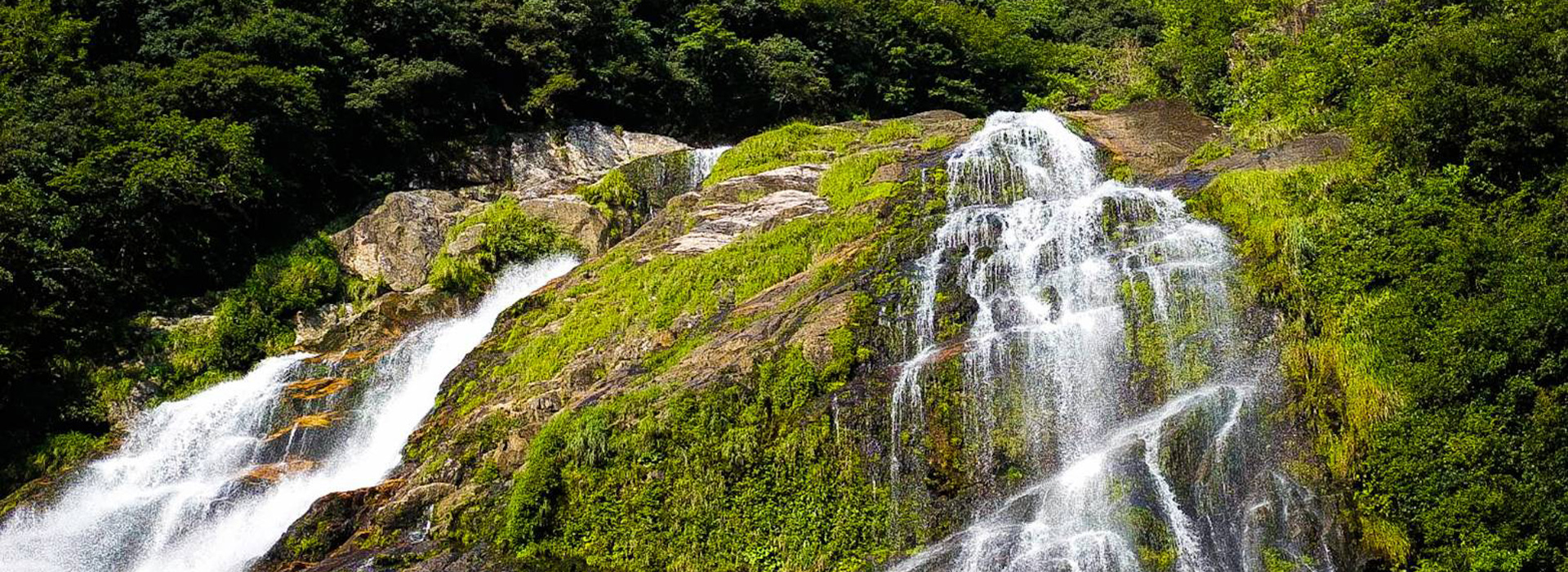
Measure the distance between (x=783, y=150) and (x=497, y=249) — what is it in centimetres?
777

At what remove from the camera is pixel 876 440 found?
1414cm

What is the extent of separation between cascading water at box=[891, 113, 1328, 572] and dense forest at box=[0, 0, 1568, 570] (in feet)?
2.90

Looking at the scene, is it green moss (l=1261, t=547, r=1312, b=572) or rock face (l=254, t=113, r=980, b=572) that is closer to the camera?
green moss (l=1261, t=547, r=1312, b=572)

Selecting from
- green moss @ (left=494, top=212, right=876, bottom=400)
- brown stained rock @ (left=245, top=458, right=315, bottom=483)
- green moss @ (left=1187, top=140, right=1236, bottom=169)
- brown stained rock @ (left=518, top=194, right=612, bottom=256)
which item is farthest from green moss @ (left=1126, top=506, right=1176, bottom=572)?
brown stained rock @ (left=518, top=194, right=612, bottom=256)

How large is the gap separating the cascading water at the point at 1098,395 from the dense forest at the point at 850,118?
2.90 feet

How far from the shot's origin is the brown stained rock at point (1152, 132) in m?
21.9

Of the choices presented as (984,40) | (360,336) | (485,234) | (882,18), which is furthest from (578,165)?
(984,40)

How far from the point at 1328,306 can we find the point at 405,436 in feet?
52.0

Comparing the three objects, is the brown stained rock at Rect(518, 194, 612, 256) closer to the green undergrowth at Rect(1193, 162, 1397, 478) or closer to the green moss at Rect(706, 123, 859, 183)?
the green moss at Rect(706, 123, 859, 183)

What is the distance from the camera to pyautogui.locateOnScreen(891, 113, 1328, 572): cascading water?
11.8 meters

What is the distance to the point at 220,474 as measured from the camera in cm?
1909

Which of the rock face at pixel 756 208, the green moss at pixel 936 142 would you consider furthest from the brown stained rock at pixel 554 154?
the green moss at pixel 936 142

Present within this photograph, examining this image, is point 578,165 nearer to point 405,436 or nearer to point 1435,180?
point 405,436

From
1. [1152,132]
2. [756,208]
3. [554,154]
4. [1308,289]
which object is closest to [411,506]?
[756,208]
